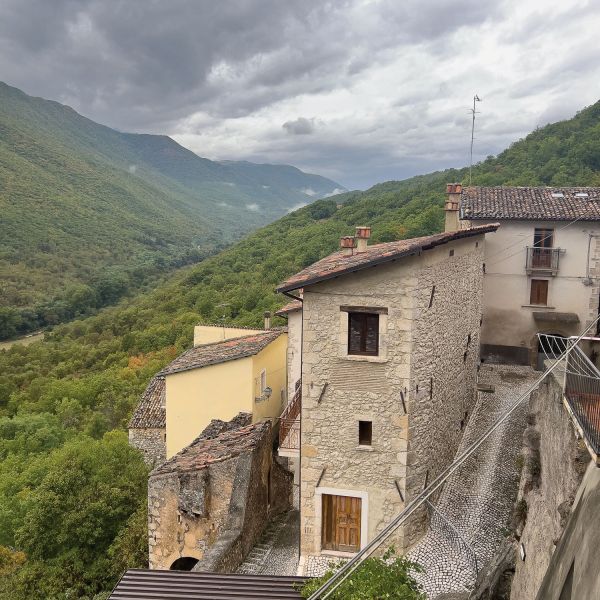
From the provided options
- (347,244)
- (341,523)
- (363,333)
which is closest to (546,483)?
(363,333)

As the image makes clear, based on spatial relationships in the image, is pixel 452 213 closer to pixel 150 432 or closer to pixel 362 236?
pixel 362 236

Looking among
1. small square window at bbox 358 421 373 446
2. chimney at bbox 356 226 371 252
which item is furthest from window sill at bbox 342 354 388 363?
chimney at bbox 356 226 371 252

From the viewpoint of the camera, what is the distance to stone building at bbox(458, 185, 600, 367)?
21.4 m

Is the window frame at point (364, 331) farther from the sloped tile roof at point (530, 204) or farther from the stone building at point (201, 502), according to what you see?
the sloped tile roof at point (530, 204)

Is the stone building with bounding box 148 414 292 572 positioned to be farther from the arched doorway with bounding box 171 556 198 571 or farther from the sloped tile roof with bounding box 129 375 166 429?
the sloped tile roof with bounding box 129 375 166 429

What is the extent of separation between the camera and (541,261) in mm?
21953

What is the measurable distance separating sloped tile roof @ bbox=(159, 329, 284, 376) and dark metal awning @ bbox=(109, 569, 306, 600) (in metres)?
7.53

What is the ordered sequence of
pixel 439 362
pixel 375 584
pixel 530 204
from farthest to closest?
1. pixel 530 204
2. pixel 439 362
3. pixel 375 584

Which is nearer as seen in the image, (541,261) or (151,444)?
(541,261)

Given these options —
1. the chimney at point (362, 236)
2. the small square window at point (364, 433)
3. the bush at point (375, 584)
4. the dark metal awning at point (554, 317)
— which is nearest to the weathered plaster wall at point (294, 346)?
the chimney at point (362, 236)

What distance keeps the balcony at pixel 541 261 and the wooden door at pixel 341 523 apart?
14093 millimetres

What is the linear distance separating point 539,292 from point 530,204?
3706 millimetres

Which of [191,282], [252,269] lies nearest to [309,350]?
[252,269]

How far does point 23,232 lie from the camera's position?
10619cm
